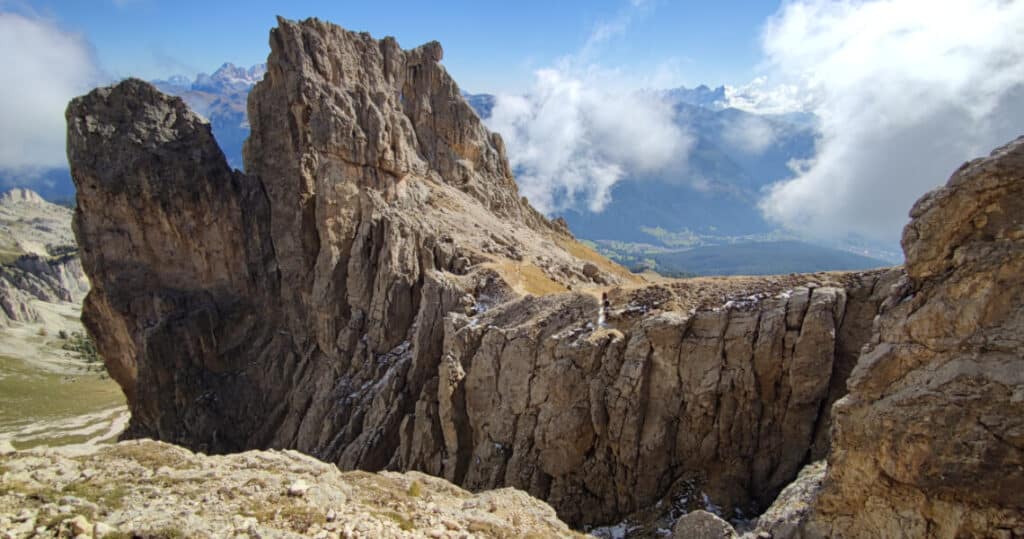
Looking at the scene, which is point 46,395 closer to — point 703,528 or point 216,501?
point 216,501

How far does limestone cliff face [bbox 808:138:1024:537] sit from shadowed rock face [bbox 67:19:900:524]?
372 inches

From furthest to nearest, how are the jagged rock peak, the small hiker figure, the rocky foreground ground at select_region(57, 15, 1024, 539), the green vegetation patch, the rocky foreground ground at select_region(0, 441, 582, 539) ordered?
the green vegetation patch < the jagged rock peak < the small hiker figure < the rocky foreground ground at select_region(57, 15, 1024, 539) < the rocky foreground ground at select_region(0, 441, 582, 539)

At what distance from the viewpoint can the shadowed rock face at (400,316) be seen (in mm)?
29078

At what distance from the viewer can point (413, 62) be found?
83375mm

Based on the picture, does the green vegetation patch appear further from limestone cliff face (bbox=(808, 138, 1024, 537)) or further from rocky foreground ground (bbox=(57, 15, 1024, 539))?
limestone cliff face (bbox=(808, 138, 1024, 537))

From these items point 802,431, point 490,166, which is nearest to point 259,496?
point 802,431

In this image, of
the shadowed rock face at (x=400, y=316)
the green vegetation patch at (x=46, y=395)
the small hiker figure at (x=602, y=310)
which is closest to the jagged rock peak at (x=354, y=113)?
the shadowed rock face at (x=400, y=316)

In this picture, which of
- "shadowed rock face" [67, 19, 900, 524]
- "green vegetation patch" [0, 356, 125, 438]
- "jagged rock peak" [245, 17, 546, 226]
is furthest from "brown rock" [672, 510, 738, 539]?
"green vegetation patch" [0, 356, 125, 438]

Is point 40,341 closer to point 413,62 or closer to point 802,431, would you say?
point 413,62

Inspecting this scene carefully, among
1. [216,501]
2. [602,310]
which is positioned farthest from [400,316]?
[216,501]

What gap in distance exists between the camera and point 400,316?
2058 inches

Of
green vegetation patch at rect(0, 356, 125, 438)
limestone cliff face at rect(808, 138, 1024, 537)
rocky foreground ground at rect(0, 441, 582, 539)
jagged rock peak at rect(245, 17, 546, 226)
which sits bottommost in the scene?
green vegetation patch at rect(0, 356, 125, 438)

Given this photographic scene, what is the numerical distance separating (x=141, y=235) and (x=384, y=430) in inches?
1683

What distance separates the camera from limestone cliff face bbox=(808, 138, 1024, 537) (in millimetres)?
14562
